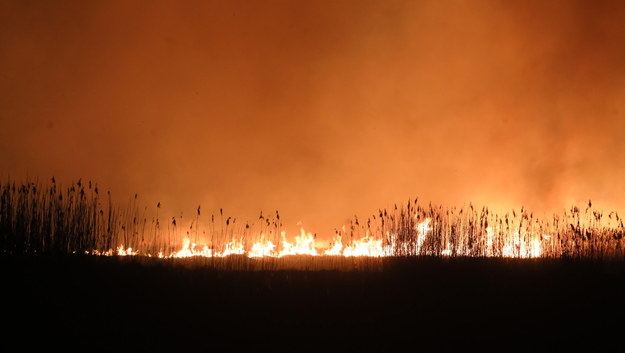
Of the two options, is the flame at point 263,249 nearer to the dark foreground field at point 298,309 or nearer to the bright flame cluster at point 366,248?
the bright flame cluster at point 366,248

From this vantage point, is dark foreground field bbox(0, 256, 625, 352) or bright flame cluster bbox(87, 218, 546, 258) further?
bright flame cluster bbox(87, 218, 546, 258)

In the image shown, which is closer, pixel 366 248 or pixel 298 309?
pixel 298 309

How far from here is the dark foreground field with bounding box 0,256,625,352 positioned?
5.83 m

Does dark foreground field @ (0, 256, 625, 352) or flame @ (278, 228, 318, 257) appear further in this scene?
flame @ (278, 228, 318, 257)

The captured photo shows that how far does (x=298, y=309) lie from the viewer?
688 centimetres

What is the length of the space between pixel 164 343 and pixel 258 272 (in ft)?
12.1

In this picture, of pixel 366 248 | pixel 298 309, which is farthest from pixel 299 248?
pixel 298 309

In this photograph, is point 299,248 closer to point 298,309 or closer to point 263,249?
point 263,249

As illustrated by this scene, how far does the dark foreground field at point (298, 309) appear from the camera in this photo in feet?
19.1

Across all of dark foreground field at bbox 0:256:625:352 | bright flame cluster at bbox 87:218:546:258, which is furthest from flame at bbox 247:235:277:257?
dark foreground field at bbox 0:256:625:352

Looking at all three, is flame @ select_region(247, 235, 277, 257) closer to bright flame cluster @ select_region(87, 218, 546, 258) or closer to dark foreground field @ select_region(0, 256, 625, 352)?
bright flame cluster @ select_region(87, 218, 546, 258)

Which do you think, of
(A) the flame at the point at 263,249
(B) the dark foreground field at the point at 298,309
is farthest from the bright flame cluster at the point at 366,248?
(B) the dark foreground field at the point at 298,309

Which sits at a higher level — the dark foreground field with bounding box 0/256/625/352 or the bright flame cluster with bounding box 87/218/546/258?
the bright flame cluster with bounding box 87/218/546/258

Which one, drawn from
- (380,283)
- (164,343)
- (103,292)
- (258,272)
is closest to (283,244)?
(258,272)
